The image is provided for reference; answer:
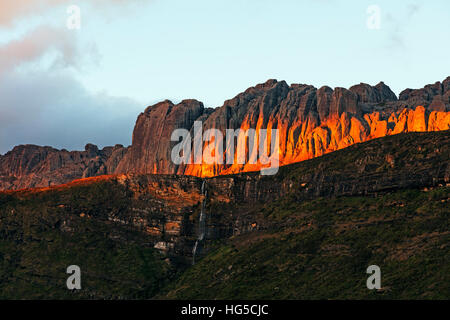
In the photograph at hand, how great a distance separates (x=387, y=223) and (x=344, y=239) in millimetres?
10554

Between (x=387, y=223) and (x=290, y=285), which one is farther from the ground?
(x=387, y=223)

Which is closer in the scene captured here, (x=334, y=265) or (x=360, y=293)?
(x=360, y=293)

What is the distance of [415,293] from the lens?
533 ft
